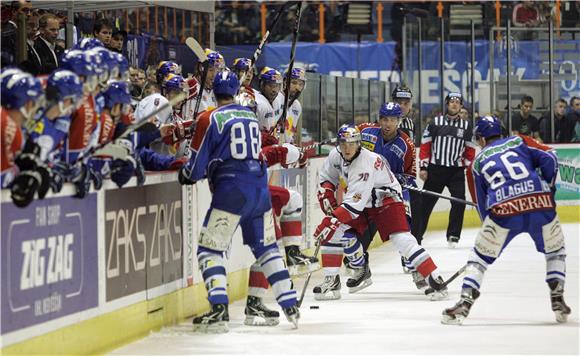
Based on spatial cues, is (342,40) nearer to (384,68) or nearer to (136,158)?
(384,68)

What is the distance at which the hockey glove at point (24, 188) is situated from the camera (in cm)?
651

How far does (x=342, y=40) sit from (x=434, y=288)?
11.3 meters

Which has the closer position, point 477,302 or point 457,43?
point 477,302

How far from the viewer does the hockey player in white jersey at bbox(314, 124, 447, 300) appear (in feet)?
33.2

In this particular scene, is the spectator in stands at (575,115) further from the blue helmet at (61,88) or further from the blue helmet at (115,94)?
the blue helmet at (61,88)

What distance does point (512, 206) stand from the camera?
341 inches

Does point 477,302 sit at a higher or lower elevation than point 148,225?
lower

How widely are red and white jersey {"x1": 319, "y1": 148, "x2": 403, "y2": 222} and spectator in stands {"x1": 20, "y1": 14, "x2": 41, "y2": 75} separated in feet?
7.52

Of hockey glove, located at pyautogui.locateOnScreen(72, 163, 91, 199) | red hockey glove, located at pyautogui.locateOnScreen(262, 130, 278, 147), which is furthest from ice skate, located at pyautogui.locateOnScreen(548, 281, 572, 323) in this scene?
hockey glove, located at pyautogui.locateOnScreen(72, 163, 91, 199)

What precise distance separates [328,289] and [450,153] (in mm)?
4272

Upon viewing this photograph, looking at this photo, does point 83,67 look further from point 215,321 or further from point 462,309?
point 462,309

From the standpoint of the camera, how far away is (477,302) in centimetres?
1011

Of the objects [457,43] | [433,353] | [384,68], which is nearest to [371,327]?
[433,353]

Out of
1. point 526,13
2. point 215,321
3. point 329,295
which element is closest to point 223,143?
point 215,321
